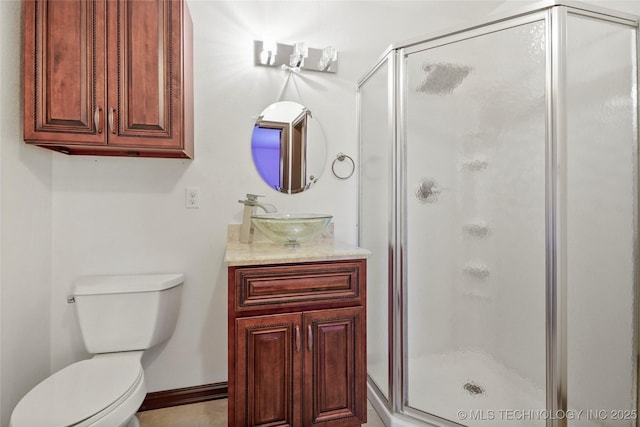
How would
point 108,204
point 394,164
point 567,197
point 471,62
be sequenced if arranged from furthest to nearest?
point 108,204, point 394,164, point 471,62, point 567,197

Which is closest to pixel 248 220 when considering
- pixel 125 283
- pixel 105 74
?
pixel 125 283

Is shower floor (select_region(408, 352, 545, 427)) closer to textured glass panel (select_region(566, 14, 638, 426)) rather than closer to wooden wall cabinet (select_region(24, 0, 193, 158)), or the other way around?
textured glass panel (select_region(566, 14, 638, 426))

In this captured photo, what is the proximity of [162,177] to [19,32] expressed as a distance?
0.80 m

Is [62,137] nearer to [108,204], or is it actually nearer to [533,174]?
[108,204]

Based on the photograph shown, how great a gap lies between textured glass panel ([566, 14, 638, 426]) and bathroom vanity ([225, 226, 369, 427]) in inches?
33.8


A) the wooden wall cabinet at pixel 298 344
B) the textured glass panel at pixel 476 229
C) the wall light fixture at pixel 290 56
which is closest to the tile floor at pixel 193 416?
the wooden wall cabinet at pixel 298 344

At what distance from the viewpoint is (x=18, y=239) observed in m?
1.30

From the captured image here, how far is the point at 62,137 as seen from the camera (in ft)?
4.22

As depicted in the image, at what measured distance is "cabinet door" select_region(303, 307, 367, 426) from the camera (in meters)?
1.30

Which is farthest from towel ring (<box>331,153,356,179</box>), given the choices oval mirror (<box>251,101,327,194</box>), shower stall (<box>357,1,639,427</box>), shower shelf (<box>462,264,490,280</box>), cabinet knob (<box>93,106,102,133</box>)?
cabinet knob (<box>93,106,102,133</box>)

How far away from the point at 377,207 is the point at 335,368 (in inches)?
33.4

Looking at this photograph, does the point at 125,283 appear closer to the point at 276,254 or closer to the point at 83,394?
the point at 83,394

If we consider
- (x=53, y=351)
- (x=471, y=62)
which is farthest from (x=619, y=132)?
(x=53, y=351)

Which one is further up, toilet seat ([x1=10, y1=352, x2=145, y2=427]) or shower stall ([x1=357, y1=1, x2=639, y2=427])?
shower stall ([x1=357, y1=1, x2=639, y2=427])
